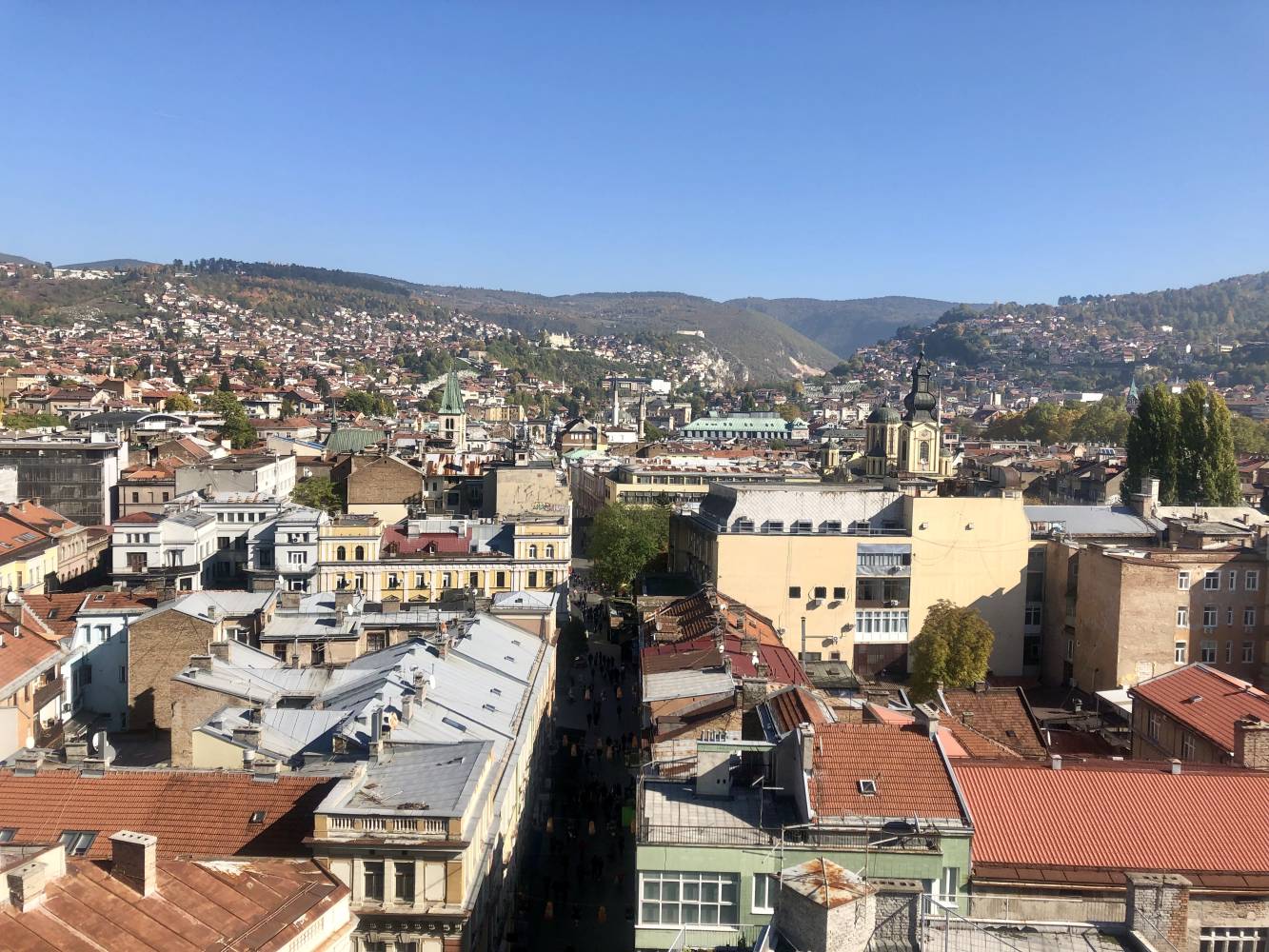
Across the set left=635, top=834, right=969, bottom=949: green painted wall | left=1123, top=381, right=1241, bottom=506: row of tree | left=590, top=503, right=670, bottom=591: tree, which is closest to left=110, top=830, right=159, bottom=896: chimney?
left=635, top=834, right=969, bottom=949: green painted wall

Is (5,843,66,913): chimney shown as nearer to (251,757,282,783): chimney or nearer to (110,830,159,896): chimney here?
(110,830,159,896): chimney

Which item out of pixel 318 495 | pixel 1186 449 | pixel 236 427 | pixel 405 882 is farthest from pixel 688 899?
pixel 236 427

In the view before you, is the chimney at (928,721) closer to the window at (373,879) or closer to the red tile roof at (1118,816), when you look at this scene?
the red tile roof at (1118,816)

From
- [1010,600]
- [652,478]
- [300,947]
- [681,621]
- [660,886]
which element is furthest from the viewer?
[652,478]

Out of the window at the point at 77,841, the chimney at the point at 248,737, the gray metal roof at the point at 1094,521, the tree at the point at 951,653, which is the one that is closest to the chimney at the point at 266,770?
the chimney at the point at 248,737

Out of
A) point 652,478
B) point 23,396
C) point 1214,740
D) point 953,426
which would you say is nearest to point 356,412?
point 23,396

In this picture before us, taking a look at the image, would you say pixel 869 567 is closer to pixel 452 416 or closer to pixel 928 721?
pixel 928 721

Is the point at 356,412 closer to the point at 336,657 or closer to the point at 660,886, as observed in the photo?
the point at 336,657
